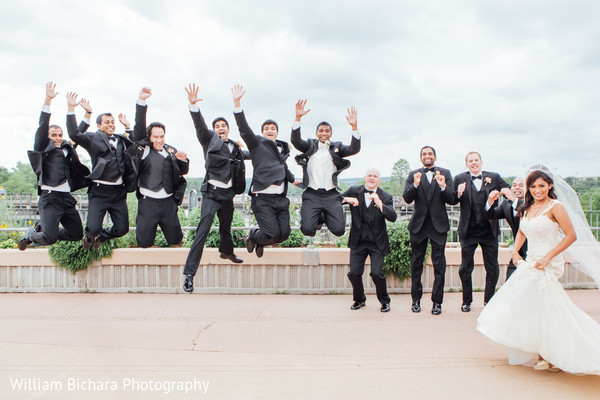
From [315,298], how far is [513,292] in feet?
11.0

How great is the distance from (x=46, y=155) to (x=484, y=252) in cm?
605

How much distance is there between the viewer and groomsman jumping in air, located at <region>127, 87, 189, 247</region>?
238 inches

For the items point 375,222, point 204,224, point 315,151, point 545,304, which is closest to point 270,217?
point 204,224

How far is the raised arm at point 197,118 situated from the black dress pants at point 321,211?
1602 mm

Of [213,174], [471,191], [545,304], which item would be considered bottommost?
[545,304]

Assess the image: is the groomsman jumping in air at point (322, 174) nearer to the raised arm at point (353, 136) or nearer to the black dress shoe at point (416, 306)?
the raised arm at point (353, 136)

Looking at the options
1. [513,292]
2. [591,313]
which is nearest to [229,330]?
[513,292]

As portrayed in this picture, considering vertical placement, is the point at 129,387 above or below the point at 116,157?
below

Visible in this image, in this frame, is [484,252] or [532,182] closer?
[532,182]

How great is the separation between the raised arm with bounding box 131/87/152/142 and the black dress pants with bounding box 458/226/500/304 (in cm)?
457

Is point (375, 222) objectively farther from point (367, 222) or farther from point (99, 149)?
point (99, 149)

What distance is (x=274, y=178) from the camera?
613 centimetres

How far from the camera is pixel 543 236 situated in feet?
14.3

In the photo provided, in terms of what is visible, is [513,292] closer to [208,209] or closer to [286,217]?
[286,217]
